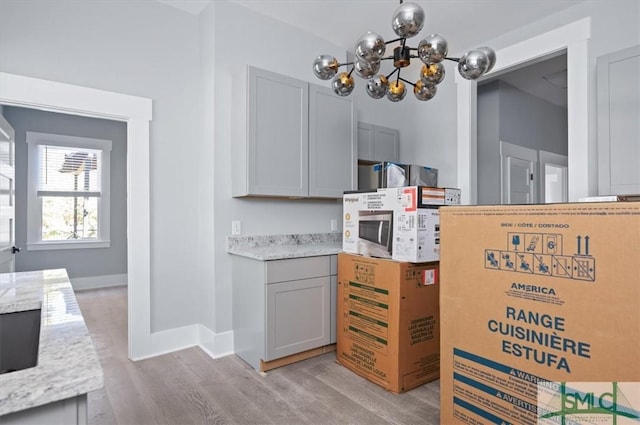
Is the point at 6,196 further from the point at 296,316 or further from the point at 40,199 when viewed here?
the point at 40,199

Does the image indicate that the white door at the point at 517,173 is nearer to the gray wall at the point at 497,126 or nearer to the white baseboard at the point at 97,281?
the gray wall at the point at 497,126

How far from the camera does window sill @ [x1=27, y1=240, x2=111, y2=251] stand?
17.6 feet

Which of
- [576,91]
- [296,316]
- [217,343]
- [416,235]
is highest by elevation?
[576,91]

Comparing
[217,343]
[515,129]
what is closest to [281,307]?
[217,343]

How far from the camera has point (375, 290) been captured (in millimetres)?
2457

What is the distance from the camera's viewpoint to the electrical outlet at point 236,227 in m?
3.14

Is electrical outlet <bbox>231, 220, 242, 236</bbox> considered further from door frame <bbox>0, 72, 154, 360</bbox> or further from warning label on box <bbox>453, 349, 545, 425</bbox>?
warning label on box <bbox>453, 349, 545, 425</bbox>

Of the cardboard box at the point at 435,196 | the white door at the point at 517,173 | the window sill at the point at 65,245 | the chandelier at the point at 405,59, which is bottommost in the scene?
the window sill at the point at 65,245

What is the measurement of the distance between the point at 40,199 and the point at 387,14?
5705 millimetres

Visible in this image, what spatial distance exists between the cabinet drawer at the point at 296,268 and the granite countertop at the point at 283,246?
0.05 m

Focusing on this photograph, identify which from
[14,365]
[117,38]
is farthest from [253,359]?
[117,38]

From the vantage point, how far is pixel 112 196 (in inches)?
242

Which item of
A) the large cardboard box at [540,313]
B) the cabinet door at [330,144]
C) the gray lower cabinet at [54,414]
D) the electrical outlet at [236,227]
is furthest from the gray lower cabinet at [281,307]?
the gray lower cabinet at [54,414]

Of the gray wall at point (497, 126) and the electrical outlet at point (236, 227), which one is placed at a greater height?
the gray wall at point (497, 126)
